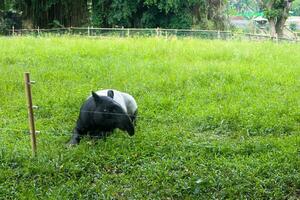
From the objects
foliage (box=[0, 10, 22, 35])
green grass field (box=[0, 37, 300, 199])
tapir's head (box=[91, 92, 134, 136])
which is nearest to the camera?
green grass field (box=[0, 37, 300, 199])

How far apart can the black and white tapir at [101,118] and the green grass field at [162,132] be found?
0.56 ft

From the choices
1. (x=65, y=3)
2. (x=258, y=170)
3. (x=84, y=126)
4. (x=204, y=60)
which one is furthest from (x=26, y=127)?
(x=65, y=3)

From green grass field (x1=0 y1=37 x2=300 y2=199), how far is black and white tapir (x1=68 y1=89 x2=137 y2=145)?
0.17 m

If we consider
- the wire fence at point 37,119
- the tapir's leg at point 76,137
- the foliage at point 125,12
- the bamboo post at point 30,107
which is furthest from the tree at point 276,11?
the bamboo post at point 30,107

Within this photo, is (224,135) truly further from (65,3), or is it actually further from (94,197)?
(65,3)

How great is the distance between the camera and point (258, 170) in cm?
546

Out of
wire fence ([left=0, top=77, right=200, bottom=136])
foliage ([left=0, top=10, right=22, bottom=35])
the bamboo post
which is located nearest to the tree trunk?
foliage ([left=0, top=10, right=22, bottom=35])

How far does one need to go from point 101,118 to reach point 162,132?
0.98 metres

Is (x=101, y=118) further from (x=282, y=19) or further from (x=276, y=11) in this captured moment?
(x=282, y=19)

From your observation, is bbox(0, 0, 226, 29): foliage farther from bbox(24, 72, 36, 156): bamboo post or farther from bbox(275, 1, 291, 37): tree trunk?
bbox(24, 72, 36, 156): bamboo post

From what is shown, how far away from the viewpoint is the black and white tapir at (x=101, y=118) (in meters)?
6.14

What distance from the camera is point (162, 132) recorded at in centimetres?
664

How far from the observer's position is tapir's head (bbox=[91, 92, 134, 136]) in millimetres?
6137

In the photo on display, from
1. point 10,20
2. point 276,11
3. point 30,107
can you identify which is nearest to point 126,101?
point 30,107
